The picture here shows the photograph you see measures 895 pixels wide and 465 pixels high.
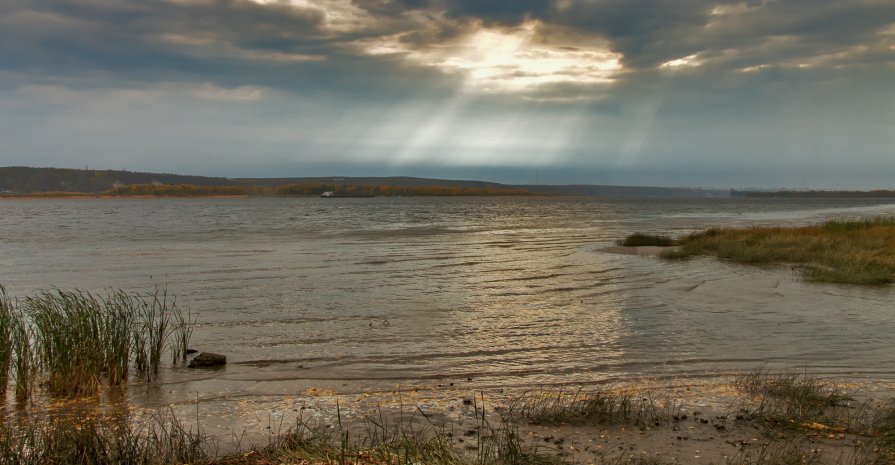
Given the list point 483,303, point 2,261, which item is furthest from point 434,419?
point 2,261

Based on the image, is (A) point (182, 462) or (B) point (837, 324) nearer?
(A) point (182, 462)

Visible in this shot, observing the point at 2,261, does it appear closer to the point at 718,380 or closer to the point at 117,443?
the point at 117,443

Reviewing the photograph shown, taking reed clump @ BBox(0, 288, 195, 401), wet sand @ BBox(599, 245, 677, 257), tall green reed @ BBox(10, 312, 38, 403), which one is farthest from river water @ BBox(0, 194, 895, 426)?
wet sand @ BBox(599, 245, 677, 257)

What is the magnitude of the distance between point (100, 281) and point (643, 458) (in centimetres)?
2405

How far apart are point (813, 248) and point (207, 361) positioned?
101 ft

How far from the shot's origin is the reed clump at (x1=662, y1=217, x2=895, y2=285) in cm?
2401

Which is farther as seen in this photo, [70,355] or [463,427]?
[70,355]

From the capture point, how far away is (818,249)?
3055 centimetres

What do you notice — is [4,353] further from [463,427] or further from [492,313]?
[492,313]

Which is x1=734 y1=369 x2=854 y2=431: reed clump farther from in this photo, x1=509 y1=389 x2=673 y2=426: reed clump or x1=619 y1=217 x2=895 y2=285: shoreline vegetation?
x1=619 y1=217 x2=895 y2=285: shoreline vegetation

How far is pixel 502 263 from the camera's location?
104 ft

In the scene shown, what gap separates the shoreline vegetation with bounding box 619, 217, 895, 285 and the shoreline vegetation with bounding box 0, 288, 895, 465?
1620cm

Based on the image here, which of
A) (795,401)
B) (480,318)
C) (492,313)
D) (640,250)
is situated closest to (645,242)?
(640,250)

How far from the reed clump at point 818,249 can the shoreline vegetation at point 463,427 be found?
53.6 ft
